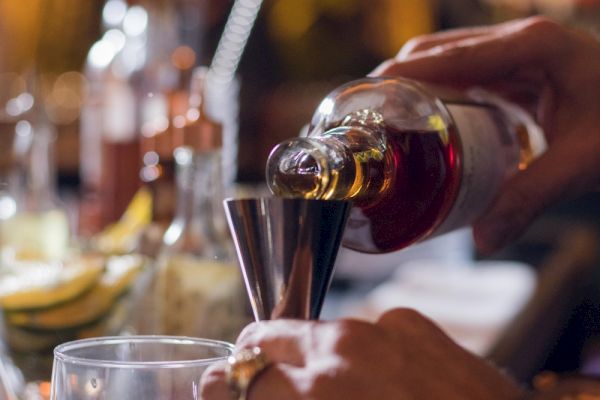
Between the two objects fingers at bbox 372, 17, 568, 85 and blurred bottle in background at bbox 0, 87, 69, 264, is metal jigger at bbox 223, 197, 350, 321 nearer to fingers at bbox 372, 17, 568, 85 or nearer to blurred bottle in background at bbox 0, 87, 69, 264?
fingers at bbox 372, 17, 568, 85

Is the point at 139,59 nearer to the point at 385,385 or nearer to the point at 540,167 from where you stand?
the point at 540,167

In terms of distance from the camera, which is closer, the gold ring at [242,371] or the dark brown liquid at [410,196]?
the gold ring at [242,371]

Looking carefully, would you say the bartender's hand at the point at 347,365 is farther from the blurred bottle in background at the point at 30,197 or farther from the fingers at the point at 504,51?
the blurred bottle in background at the point at 30,197

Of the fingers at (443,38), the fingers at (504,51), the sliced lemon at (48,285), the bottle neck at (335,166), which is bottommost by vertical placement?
the sliced lemon at (48,285)

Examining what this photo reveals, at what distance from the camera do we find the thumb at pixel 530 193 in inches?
29.7

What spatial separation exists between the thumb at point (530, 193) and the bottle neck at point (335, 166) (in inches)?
7.9

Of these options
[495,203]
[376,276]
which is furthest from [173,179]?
[376,276]

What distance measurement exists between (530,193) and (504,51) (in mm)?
118

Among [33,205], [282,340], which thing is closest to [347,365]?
[282,340]

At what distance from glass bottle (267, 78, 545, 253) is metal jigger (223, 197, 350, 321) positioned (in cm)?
9

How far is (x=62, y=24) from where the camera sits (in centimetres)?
344

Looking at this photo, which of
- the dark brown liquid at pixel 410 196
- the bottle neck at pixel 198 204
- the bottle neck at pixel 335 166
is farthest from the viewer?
the bottle neck at pixel 198 204

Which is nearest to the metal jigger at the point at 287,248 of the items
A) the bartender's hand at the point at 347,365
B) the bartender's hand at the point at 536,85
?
the bartender's hand at the point at 347,365

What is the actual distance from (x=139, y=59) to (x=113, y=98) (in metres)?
0.07
